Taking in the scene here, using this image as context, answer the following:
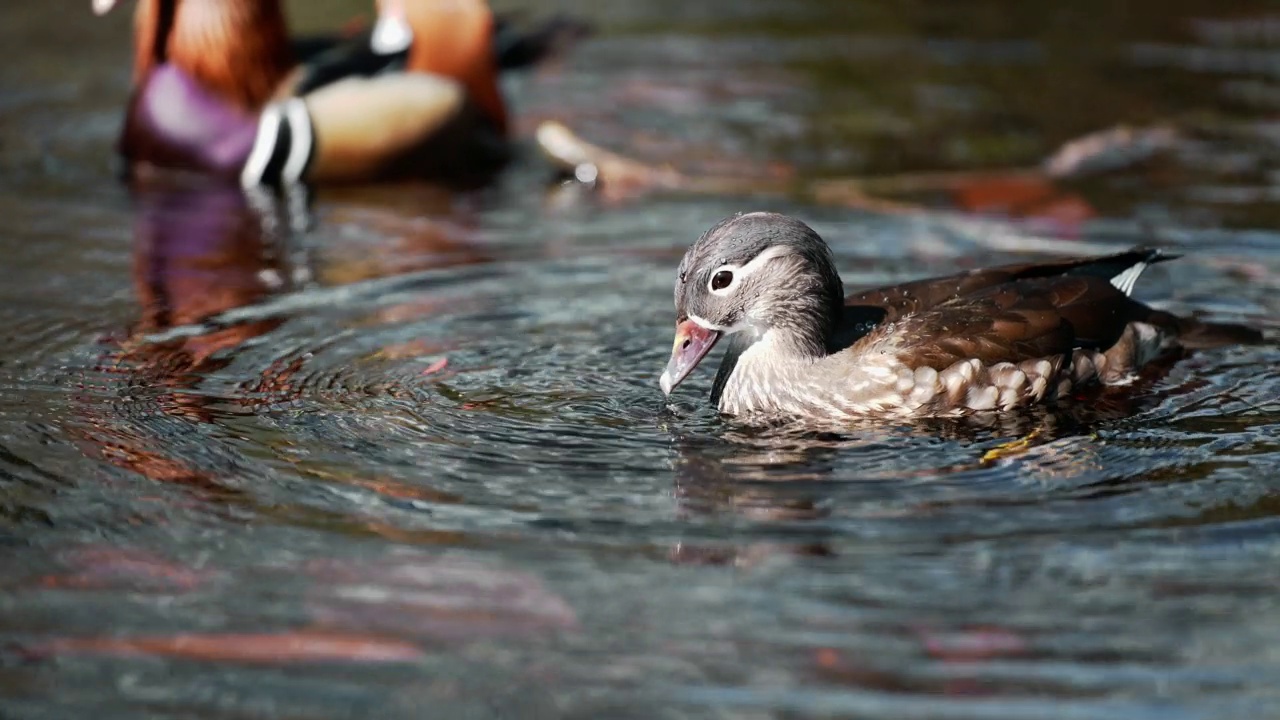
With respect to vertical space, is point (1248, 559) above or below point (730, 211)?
below

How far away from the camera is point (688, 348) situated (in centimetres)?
614

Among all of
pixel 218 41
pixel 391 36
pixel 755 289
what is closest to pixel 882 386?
pixel 755 289

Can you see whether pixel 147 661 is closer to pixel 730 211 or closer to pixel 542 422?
pixel 542 422

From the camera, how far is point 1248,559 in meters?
4.67

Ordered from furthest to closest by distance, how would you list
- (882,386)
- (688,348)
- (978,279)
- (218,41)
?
1. (218,41)
2. (978,279)
3. (688,348)
4. (882,386)

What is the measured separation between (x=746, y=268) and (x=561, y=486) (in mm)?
1255

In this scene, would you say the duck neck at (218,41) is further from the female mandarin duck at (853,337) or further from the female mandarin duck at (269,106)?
the female mandarin duck at (853,337)

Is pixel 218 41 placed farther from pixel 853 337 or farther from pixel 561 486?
pixel 561 486

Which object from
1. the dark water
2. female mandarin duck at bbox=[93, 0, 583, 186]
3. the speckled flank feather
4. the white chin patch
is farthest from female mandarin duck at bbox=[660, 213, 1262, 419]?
the white chin patch

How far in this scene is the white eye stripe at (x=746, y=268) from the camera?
6.07 metres

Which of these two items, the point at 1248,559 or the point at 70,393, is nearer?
the point at 1248,559

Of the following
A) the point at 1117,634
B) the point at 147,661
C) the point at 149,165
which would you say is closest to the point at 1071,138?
the point at 149,165

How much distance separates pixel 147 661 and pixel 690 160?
6576 millimetres

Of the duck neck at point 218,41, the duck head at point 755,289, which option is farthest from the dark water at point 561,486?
the duck neck at point 218,41
